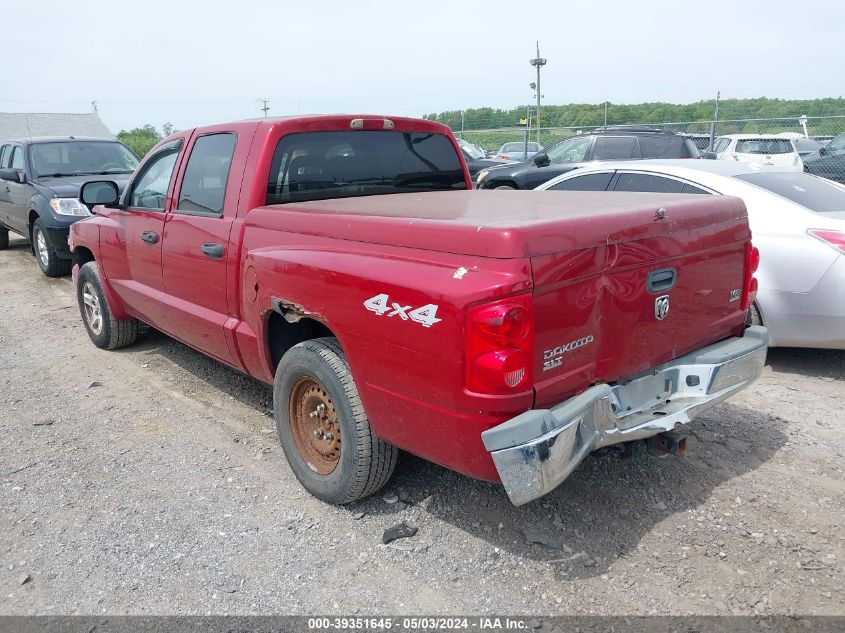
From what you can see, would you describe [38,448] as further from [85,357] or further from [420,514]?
[420,514]

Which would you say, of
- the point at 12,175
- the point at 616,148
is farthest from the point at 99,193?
the point at 616,148

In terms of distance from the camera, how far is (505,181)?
11219 millimetres

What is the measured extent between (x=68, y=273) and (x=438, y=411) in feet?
27.9

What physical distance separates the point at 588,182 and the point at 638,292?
3727mm

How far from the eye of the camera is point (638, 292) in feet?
9.61

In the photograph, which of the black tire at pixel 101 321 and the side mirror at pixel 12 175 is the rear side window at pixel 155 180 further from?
the side mirror at pixel 12 175

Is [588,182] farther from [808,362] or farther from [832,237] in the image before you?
[808,362]

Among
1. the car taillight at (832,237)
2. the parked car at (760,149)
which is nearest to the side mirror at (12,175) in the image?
the car taillight at (832,237)

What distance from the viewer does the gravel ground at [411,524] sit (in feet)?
9.36

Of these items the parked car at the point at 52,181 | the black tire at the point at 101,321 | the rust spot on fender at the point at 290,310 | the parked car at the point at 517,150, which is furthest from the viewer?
the parked car at the point at 517,150

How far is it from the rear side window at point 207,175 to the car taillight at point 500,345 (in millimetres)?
2148

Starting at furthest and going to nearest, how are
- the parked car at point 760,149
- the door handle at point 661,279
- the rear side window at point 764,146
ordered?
1. the rear side window at point 764,146
2. the parked car at point 760,149
3. the door handle at point 661,279

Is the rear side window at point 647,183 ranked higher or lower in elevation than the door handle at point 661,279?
higher

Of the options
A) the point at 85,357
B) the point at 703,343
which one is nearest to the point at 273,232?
the point at 703,343
